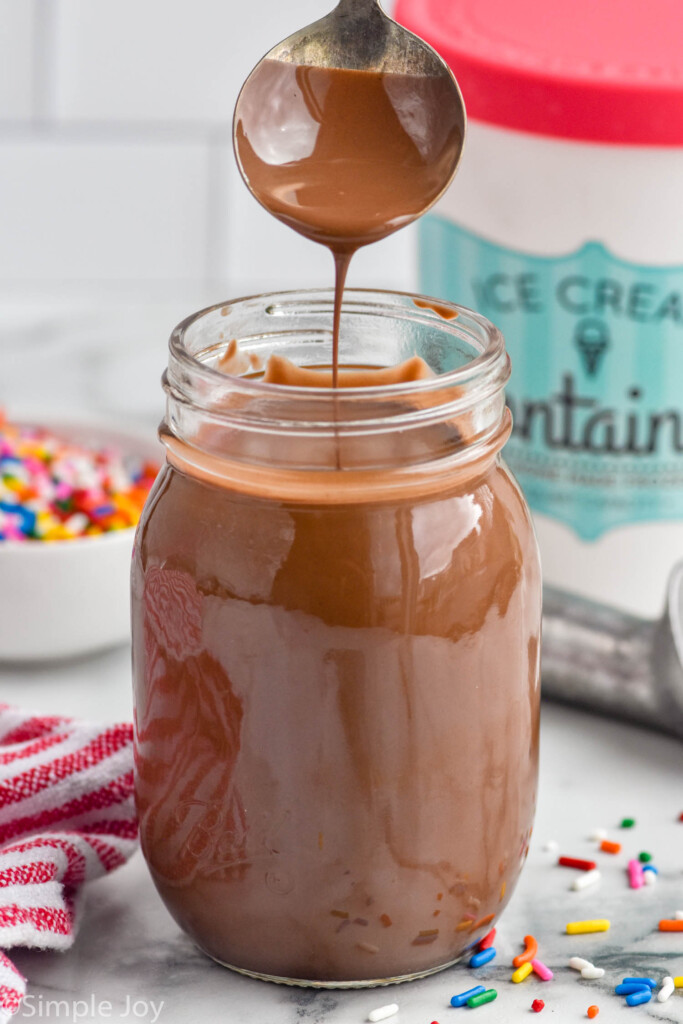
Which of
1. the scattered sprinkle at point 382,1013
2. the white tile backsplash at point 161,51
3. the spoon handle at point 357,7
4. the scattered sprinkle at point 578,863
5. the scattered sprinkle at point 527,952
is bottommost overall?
the scattered sprinkle at point 578,863

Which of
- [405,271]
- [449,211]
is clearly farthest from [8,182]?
[449,211]

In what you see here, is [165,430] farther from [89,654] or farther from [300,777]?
[89,654]

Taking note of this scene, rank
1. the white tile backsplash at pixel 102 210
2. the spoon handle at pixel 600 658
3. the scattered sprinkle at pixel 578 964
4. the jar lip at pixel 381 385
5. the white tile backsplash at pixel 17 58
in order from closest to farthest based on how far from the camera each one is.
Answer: the jar lip at pixel 381 385 → the scattered sprinkle at pixel 578 964 → the spoon handle at pixel 600 658 → the white tile backsplash at pixel 17 58 → the white tile backsplash at pixel 102 210

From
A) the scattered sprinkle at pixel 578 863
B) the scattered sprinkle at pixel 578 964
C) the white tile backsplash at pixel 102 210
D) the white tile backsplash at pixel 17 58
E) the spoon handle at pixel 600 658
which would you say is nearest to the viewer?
the scattered sprinkle at pixel 578 964

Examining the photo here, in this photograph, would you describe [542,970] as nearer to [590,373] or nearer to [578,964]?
[578,964]

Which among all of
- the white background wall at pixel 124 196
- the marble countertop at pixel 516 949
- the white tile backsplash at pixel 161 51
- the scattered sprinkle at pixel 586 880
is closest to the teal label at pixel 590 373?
the marble countertop at pixel 516 949

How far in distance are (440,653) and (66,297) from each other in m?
1.47

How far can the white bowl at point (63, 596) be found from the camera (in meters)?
1.07

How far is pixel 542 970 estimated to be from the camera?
Answer: 79cm

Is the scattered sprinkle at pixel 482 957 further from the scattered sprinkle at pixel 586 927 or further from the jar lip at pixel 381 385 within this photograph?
the jar lip at pixel 381 385

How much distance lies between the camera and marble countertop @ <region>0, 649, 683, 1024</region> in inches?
29.8

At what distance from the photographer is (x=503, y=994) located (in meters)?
0.77

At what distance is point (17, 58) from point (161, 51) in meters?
0.20

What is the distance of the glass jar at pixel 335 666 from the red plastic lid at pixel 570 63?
0.34m
